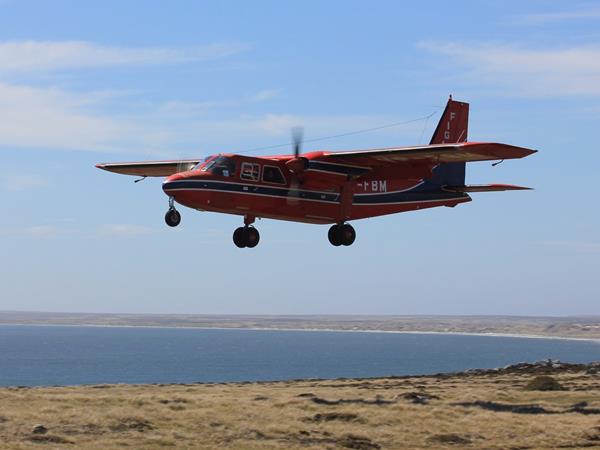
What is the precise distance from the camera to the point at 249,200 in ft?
120

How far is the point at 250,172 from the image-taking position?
36.7 metres

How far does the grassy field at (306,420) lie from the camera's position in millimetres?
42906

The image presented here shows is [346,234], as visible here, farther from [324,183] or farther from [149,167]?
[149,167]

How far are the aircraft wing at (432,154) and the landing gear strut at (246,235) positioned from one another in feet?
12.8

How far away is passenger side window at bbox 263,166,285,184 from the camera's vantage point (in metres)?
37.2

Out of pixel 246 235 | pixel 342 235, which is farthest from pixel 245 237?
pixel 342 235

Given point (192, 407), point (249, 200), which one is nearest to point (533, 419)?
point (192, 407)

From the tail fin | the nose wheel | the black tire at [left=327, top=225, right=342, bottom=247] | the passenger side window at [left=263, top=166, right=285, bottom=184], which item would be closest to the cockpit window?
the passenger side window at [left=263, top=166, right=285, bottom=184]

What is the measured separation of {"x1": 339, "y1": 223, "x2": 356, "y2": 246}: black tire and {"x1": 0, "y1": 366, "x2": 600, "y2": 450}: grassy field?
926cm

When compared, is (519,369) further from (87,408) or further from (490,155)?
(490,155)

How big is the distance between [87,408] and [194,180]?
2008 cm

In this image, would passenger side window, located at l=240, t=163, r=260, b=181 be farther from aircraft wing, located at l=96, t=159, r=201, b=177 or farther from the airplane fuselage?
aircraft wing, located at l=96, t=159, r=201, b=177

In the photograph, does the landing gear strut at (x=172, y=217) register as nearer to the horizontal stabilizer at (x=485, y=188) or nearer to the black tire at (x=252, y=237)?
the black tire at (x=252, y=237)

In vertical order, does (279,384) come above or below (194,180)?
below
